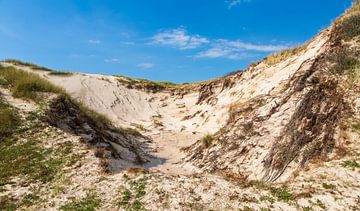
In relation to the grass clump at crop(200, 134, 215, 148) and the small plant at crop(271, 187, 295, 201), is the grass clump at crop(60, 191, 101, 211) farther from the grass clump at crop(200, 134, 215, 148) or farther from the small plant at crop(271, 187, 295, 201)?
the grass clump at crop(200, 134, 215, 148)

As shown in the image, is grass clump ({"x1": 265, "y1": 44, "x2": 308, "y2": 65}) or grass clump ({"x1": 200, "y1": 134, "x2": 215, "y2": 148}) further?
grass clump ({"x1": 265, "y1": 44, "x2": 308, "y2": 65})

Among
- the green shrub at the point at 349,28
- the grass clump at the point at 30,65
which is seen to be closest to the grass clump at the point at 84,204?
the green shrub at the point at 349,28

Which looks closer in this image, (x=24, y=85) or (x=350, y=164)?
(x=350, y=164)

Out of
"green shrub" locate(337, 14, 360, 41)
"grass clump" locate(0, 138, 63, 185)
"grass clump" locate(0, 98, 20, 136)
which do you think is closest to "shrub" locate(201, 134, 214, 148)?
"grass clump" locate(0, 138, 63, 185)

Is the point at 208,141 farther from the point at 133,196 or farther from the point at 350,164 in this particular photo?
the point at 133,196

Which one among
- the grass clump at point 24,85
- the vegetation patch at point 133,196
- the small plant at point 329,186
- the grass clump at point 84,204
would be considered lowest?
the grass clump at point 84,204

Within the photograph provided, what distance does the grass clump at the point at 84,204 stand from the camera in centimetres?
1207

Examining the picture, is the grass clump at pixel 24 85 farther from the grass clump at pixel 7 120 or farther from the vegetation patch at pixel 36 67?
the vegetation patch at pixel 36 67

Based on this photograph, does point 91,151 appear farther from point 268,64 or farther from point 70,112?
point 268,64

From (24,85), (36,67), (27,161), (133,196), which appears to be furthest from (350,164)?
(36,67)

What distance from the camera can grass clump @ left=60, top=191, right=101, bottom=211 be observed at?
12.1 meters

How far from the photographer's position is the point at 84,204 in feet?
40.4

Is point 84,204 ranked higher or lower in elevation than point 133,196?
lower

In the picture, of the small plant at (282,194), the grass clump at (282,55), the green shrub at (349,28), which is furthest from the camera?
the grass clump at (282,55)
